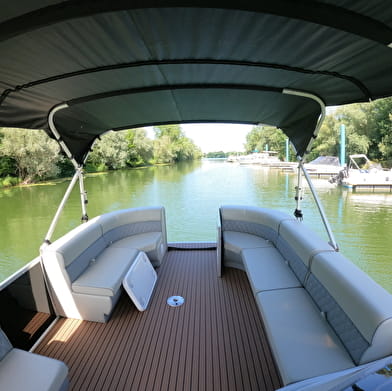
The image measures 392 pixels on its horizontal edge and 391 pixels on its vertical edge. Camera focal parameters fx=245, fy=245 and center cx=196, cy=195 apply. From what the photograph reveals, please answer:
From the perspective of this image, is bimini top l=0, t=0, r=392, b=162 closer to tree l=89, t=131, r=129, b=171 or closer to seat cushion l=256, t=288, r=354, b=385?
seat cushion l=256, t=288, r=354, b=385

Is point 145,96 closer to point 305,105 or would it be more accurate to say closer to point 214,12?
point 214,12

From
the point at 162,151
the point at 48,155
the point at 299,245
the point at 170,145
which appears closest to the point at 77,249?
the point at 299,245

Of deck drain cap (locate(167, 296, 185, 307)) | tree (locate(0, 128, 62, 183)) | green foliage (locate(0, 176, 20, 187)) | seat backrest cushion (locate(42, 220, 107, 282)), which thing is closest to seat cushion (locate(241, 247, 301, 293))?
deck drain cap (locate(167, 296, 185, 307))

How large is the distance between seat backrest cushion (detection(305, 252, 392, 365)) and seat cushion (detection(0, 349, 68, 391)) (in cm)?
144

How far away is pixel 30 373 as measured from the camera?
3.92 feet

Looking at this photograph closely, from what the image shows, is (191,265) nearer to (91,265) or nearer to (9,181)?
(91,265)

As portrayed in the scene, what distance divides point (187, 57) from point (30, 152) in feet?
54.0

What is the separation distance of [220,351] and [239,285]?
0.87 metres

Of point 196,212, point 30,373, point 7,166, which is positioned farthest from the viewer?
point 7,166

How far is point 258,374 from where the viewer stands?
1.52 meters

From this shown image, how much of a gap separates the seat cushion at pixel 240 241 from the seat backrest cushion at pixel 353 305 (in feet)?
3.33

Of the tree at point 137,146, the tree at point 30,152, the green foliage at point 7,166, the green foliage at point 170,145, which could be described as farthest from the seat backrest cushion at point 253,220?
the green foliage at point 170,145

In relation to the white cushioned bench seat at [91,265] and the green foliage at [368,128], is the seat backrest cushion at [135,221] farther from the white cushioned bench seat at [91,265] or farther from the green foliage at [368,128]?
the green foliage at [368,128]

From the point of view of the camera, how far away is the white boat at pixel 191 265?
1.00 m
